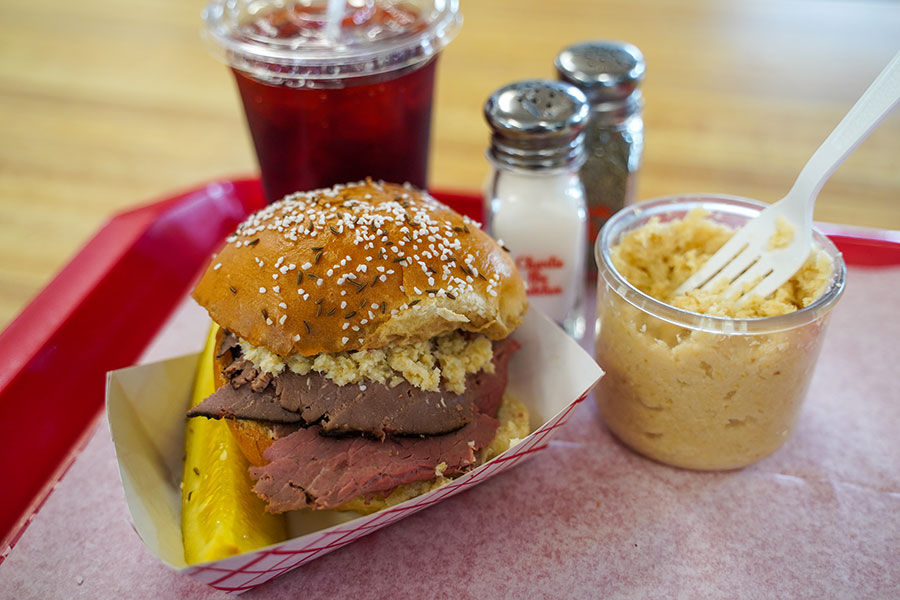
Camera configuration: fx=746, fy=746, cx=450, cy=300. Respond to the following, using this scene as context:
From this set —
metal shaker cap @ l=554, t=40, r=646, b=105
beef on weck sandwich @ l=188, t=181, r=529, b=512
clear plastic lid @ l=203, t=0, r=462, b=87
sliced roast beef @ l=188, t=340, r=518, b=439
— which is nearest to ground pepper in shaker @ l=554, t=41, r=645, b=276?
metal shaker cap @ l=554, t=40, r=646, b=105

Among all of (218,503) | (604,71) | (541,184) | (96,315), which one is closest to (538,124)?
(541,184)

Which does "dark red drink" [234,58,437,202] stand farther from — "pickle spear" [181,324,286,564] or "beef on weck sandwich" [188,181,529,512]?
"pickle spear" [181,324,286,564]

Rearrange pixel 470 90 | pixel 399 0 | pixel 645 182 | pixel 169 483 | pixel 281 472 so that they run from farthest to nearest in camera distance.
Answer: pixel 470 90 → pixel 645 182 → pixel 399 0 → pixel 169 483 → pixel 281 472

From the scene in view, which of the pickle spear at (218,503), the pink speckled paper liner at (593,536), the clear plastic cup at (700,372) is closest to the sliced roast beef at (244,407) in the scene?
the pickle spear at (218,503)

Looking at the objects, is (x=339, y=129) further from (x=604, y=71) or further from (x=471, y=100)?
(x=471, y=100)

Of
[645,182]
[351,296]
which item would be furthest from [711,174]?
[351,296]

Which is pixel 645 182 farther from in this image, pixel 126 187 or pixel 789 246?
pixel 126 187
